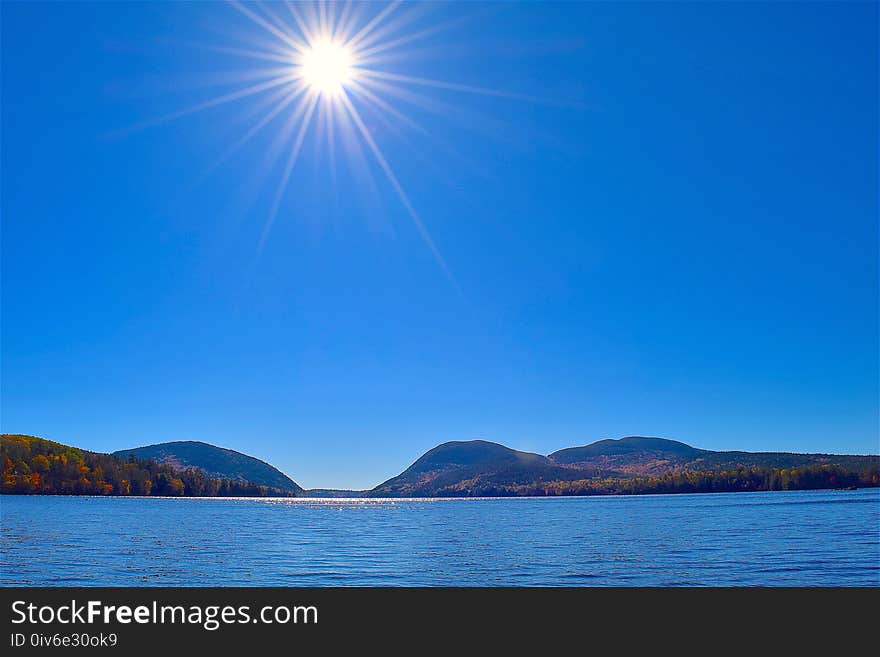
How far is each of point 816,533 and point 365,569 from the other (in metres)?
58.9
